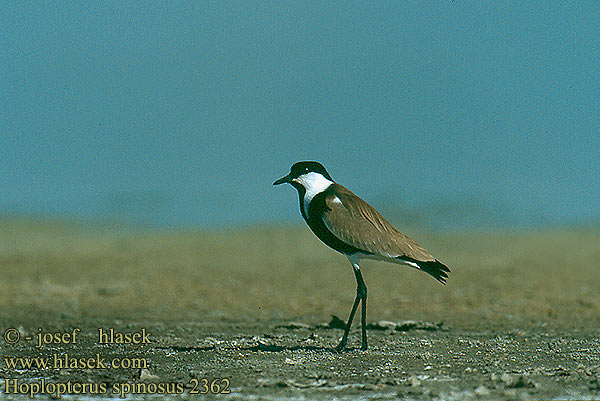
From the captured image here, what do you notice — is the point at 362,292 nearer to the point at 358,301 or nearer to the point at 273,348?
the point at 358,301

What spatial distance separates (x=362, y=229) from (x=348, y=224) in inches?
6.6

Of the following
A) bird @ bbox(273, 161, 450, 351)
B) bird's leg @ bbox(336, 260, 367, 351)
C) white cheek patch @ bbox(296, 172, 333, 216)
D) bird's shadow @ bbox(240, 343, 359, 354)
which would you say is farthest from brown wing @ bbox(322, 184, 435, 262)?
bird's shadow @ bbox(240, 343, 359, 354)

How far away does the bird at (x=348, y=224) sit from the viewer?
873 cm

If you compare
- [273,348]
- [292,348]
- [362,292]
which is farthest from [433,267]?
[273,348]

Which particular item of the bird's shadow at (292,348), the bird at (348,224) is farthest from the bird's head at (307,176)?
the bird's shadow at (292,348)

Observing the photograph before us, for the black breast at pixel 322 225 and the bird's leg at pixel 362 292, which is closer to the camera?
the black breast at pixel 322 225

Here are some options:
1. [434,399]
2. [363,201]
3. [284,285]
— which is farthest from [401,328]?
[284,285]

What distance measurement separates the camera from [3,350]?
34.0ft

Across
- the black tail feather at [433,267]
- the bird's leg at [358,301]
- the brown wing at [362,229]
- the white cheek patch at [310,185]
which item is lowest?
the bird's leg at [358,301]

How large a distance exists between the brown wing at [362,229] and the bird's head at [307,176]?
189 millimetres

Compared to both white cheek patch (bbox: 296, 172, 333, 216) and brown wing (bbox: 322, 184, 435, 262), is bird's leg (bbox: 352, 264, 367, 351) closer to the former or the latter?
brown wing (bbox: 322, 184, 435, 262)

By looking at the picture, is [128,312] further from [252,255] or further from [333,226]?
[252,255]

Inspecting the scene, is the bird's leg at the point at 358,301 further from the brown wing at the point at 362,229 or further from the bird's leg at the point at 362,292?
the brown wing at the point at 362,229

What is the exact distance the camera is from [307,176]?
8.88m
